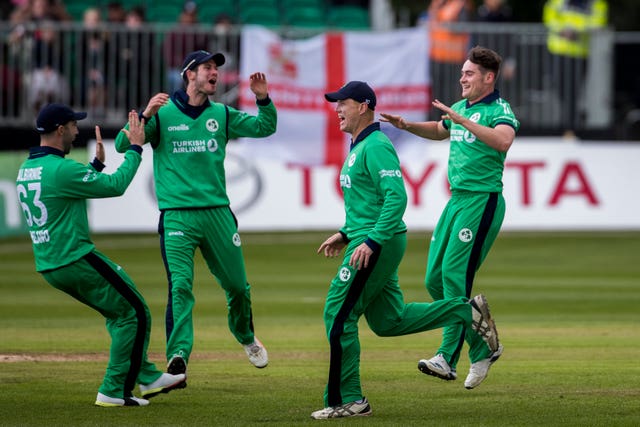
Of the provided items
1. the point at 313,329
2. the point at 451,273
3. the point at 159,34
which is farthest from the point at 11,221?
the point at 451,273

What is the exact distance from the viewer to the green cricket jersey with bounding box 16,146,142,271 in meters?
9.50

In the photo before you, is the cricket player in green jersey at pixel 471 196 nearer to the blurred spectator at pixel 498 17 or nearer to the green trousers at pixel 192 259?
the green trousers at pixel 192 259

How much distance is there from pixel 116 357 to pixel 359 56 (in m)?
14.8

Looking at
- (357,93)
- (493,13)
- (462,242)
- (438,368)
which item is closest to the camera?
(357,93)

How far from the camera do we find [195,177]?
10641 millimetres

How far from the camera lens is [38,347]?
1271cm

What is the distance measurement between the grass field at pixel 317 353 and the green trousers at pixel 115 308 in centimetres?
27

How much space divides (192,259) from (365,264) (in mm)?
1988

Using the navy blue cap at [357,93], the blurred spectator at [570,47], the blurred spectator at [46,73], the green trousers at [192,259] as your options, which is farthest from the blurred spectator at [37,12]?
the navy blue cap at [357,93]

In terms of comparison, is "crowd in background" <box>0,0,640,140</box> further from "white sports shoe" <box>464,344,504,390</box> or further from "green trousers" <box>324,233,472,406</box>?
"green trousers" <box>324,233,472,406</box>

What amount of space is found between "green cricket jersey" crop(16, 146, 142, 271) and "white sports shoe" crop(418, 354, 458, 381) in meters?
2.58

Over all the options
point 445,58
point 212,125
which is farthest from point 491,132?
point 445,58

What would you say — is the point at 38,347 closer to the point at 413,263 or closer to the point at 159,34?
the point at 413,263

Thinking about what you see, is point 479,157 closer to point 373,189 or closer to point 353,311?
point 373,189
